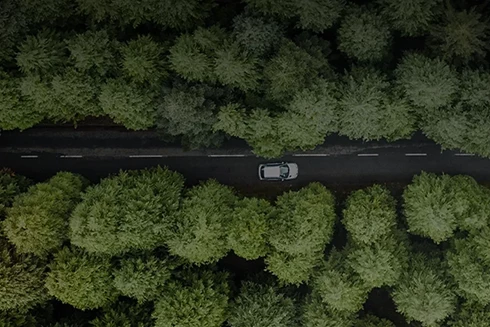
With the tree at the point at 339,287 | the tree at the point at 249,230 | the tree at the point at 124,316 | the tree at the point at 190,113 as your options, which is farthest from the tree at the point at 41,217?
the tree at the point at 339,287

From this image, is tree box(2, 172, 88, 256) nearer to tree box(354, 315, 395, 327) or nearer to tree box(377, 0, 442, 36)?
tree box(354, 315, 395, 327)

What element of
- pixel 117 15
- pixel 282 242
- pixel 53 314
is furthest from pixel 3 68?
pixel 282 242

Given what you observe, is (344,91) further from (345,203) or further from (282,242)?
(282,242)

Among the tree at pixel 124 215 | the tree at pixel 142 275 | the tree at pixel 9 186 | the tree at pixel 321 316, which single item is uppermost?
the tree at pixel 9 186

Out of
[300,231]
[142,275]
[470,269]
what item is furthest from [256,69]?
[470,269]

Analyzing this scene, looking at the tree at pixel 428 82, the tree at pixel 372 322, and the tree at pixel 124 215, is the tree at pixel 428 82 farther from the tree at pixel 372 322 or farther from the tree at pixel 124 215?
the tree at pixel 124 215

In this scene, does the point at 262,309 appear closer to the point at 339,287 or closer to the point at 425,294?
the point at 339,287
